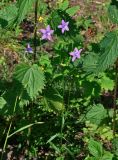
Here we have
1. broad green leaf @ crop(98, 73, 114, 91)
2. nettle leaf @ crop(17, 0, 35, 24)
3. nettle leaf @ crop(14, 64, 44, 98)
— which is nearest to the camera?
nettle leaf @ crop(17, 0, 35, 24)

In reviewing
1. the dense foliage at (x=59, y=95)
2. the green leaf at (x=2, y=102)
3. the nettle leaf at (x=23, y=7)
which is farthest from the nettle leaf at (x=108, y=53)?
the green leaf at (x=2, y=102)

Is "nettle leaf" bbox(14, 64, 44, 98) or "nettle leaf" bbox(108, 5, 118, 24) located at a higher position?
"nettle leaf" bbox(108, 5, 118, 24)

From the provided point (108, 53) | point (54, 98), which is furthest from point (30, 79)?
point (108, 53)

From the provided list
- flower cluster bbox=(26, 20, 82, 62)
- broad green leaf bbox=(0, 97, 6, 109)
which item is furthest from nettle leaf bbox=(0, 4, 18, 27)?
broad green leaf bbox=(0, 97, 6, 109)

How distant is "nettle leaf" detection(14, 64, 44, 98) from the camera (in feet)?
9.71

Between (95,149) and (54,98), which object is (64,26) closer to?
(54,98)

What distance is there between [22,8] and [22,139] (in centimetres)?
131

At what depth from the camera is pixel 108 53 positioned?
275cm

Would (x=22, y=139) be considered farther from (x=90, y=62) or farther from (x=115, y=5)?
(x=115, y=5)

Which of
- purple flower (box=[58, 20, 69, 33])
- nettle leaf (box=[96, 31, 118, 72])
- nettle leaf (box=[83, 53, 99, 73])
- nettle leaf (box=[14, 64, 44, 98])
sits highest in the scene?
purple flower (box=[58, 20, 69, 33])

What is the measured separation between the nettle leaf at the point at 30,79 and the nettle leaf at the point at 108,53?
43 centimetres

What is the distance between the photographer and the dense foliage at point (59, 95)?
2.99 m

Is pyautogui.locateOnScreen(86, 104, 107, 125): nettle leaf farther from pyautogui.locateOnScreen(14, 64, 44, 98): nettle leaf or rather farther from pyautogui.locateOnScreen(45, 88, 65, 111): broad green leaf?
pyautogui.locateOnScreen(14, 64, 44, 98): nettle leaf

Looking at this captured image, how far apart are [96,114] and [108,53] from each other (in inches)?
30.6
